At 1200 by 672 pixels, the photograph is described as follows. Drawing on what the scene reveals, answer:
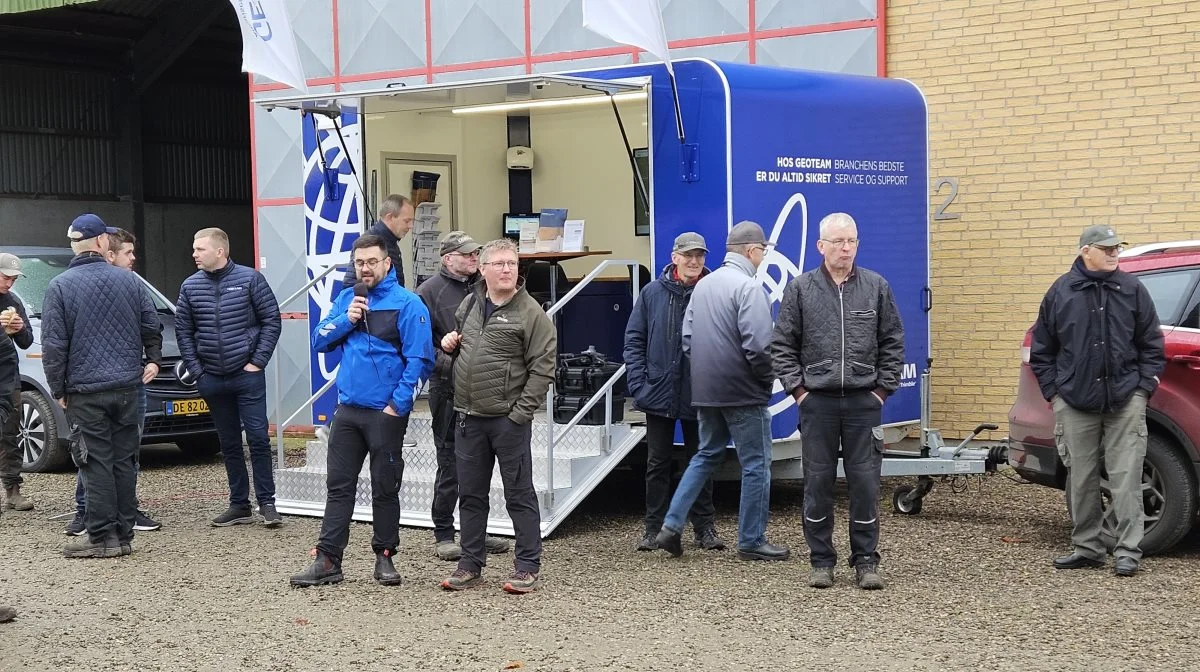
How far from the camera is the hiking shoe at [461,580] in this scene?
22.9 feet

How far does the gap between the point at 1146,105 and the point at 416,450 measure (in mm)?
5747

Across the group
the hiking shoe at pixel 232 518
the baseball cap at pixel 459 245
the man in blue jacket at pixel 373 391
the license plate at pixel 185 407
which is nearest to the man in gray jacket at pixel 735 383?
the baseball cap at pixel 459 245

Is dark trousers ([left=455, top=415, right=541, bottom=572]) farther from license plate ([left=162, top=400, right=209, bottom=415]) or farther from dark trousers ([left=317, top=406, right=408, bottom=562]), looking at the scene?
license plate ([left=162, top=400, right=209, bottom=415])

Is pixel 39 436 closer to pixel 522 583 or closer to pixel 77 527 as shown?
pixel 77 527

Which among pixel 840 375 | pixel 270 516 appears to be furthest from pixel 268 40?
pixel 840 375

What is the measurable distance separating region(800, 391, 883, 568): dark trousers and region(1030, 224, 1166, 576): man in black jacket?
1.08 m

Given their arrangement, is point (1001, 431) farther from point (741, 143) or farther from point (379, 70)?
point (379, 70)

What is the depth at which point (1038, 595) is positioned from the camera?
6711 millimetres

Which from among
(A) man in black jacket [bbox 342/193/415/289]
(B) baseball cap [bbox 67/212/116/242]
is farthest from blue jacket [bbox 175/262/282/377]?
(A) man in black jacket [bbox 342/193/415/289]

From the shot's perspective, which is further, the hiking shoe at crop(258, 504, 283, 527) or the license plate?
the license plate

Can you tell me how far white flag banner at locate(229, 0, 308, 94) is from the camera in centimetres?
1027

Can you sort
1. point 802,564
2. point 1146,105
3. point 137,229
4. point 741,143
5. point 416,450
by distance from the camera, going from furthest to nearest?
point 137,229, point 1146,105, point 416,450, point 741,143, point 802,564

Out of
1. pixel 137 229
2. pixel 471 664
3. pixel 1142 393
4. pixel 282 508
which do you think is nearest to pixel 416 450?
pixel 282 508

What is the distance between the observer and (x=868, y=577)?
6906mm
